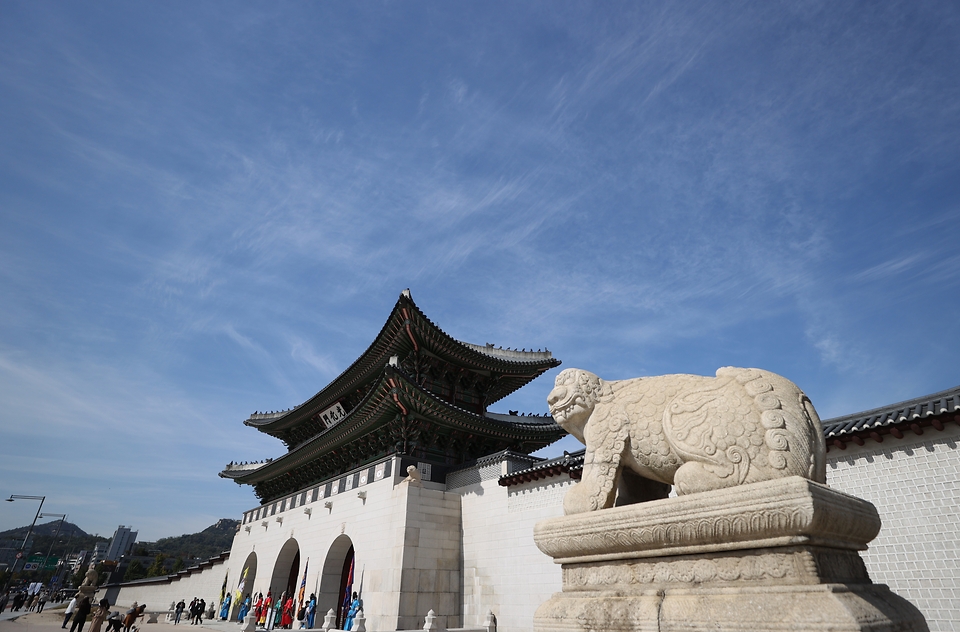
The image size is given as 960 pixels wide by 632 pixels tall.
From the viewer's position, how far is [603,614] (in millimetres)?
3055

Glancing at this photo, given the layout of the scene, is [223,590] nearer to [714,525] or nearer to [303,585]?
[303,585]

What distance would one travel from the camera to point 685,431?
3301mm

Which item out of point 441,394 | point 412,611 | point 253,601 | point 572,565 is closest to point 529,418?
point 441,394

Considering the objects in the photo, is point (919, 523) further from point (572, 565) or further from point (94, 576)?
point (94, 576)

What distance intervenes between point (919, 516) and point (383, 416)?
570 inches

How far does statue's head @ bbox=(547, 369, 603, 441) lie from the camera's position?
403 cm

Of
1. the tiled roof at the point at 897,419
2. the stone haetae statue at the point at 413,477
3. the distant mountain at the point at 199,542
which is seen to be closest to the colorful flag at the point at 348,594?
the stone haetae statue at the point at 413,477

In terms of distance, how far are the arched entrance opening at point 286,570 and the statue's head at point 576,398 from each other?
65.3 feet

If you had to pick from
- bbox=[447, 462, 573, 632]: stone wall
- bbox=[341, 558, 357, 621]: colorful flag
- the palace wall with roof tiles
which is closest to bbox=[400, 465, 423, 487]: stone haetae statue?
bbox=[447, 462, 573, 632]: stone wall

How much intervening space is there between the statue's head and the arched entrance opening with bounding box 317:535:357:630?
15845mm

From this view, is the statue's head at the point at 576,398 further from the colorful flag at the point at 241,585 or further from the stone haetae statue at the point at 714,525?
the colorful flag at the point at 241,585

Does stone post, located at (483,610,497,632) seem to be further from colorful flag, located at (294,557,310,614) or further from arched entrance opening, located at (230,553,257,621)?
arched entrance opening, located at (230,553,257,621)

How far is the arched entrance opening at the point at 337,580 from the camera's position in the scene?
16906 millimetres

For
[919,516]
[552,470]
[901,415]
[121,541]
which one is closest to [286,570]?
[552,470]
